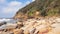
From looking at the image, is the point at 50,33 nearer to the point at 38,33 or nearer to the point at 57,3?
the point at 38,33

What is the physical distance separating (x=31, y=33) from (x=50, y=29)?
1779 millimetres

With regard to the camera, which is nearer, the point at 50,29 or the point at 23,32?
the point at 50,29

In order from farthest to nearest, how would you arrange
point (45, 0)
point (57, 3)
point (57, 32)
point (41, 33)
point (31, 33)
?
point (45, 0), point (57, 3), point (31, 33), point (41, 33), point (57, 32)

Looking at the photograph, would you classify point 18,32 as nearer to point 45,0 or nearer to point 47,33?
point 47,33

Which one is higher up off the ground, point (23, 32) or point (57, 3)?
point (57, 3)

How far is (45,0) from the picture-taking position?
82250 mm

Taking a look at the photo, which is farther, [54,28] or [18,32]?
[18,32]

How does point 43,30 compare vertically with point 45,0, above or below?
below

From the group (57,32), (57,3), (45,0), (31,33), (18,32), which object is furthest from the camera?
(45,0)

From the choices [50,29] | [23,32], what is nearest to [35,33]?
[50,29]

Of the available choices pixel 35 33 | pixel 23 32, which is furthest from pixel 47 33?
pixel 23 32

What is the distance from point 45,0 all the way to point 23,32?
232ft

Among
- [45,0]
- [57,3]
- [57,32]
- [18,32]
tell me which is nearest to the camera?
[57,32]

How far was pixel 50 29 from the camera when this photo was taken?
9.20 m
